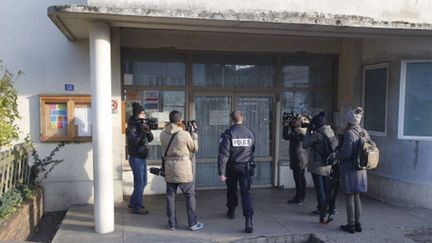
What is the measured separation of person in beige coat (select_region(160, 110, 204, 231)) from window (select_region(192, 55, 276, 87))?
2321mm

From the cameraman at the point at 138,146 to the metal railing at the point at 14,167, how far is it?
1533 mm

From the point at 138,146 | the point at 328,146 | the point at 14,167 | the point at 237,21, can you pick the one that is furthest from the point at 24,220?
the point at 328,146

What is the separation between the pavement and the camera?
15.9ft

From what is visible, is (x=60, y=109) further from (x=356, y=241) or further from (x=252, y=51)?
(x=356, y=241)

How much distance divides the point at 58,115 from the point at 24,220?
1834 mm

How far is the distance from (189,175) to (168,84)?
8.31 feet

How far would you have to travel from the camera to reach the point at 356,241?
4.80 metres

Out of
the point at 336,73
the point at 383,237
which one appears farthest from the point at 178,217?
the point at 336,73

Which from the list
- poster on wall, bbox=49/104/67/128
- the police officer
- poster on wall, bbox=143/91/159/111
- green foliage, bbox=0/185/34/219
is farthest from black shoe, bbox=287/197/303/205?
green foliage, bbox=0/185/34/219

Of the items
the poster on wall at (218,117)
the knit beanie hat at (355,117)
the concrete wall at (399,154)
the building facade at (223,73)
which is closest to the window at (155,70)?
the building facade at (223,73)

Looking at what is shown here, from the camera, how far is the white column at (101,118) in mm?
4746

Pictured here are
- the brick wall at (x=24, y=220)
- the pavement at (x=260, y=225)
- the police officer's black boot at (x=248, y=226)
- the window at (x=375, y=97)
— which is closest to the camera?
the brick wall at (x=24, y=220)

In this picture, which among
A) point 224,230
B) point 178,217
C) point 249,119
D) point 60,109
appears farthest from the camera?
point 249,119

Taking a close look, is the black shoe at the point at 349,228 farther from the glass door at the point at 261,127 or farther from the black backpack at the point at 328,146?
the glass door at the point at 261,127
